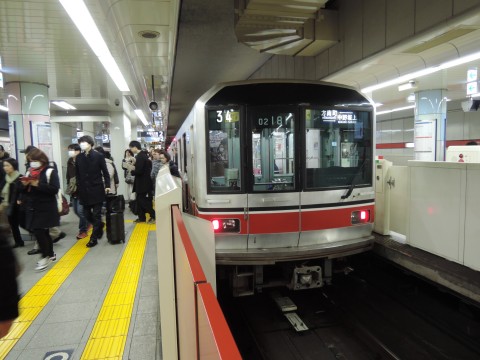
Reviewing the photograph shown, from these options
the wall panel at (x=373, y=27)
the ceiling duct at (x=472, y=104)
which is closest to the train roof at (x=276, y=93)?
the wall panel at (x=373, y=27)

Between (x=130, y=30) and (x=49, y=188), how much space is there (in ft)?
7.81

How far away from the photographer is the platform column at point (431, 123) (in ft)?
31.3

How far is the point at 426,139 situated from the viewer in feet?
32.2

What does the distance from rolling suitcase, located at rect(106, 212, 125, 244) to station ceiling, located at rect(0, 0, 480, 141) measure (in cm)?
274

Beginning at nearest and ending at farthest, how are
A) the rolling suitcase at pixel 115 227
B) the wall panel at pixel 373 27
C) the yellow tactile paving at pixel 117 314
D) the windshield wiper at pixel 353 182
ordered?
the yellow tactile paving at pixel 117 314, the windshield wiper at pixel 353 182, the wall panel at pixel 373 27, the rolling suitcase at pixel 115 227

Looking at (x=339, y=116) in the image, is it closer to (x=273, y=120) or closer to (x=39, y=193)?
(x=273, y=120)

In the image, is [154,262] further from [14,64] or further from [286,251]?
[14,64]

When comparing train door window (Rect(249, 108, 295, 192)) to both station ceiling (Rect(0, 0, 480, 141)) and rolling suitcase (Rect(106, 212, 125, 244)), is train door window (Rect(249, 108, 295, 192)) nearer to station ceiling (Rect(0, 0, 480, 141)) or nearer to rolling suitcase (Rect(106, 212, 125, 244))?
station ceiling (Rect(0, 0, 480, 141))

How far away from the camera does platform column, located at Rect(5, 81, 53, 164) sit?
7125mm

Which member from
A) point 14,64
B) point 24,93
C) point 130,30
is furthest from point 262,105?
point 24,93

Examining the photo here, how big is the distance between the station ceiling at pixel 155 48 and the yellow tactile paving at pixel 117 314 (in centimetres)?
327

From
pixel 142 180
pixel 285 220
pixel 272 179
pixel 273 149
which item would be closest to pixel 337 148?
pixel 273 149

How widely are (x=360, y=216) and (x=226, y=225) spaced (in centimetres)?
176

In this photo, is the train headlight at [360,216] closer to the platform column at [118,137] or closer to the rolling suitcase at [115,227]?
the rolling suitcase at [115,227]
